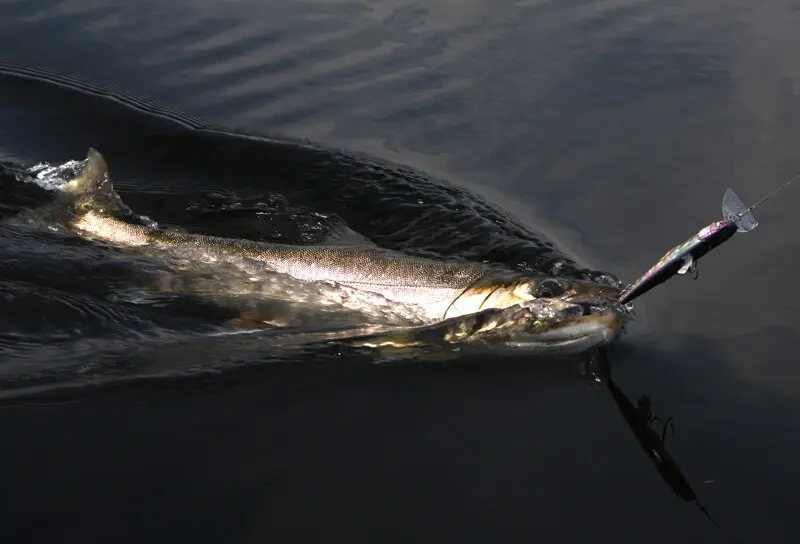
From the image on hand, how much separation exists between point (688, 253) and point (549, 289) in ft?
3.55

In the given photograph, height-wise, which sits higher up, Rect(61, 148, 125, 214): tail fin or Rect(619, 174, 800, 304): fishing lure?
Rect(61, 148, 125, 214): tail fin

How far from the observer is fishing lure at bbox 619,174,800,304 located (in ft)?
13.9

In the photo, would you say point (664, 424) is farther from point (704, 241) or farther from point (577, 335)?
point (704, 241)

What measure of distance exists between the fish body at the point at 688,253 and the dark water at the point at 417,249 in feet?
2.05

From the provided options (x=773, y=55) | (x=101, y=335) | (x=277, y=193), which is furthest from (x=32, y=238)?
(x=773, y=55)

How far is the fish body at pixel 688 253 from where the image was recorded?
14.3ft

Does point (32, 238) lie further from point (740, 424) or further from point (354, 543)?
point (740, 424)

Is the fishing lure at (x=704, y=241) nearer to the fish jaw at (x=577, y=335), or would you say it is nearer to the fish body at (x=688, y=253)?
the fish body at (x=688, y=253)

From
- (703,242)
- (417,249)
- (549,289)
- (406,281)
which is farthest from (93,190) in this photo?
(703,242)

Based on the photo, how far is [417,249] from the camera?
706 centimetres

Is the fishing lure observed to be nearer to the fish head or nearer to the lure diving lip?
the lure diving lip

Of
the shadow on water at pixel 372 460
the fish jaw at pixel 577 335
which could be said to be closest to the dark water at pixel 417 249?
the shadow on water at pixel 372 460

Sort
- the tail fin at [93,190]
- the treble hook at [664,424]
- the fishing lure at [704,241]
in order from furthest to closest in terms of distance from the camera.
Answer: the tail fin at [93,190] < the treble hook at [664,424] < the fishing lure at [704,241]

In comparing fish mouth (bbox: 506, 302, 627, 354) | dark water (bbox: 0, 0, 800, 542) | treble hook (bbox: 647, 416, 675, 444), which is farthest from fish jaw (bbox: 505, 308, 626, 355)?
treble hook (bbox: 647, 416, 675, 444)
